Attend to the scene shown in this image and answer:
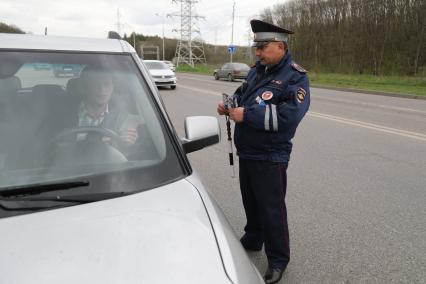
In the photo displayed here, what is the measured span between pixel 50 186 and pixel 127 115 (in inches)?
25.3

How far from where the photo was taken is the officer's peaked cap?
120 inches

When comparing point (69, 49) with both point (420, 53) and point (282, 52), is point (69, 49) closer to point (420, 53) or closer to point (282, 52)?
point (282, 52)

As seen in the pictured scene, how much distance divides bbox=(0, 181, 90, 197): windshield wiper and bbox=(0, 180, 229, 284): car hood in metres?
0.17

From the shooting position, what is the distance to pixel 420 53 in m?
32.3

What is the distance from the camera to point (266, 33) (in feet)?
10.0

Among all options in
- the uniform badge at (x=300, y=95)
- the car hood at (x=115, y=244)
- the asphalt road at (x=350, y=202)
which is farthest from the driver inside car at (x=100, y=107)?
the asphalt road at (x=350, y=202)

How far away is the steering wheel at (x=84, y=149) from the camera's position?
218 centimetres

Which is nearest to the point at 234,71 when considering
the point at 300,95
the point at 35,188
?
the point at 300,95

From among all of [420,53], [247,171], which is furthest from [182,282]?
[420,53]

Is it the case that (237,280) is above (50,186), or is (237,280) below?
below

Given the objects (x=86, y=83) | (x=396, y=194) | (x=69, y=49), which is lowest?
(x=396, y=194)

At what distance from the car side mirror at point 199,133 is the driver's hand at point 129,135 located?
0.36 metres

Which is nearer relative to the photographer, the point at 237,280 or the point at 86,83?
the point at 237,280

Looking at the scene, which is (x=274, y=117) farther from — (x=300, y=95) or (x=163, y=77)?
(x=163, y=77)
